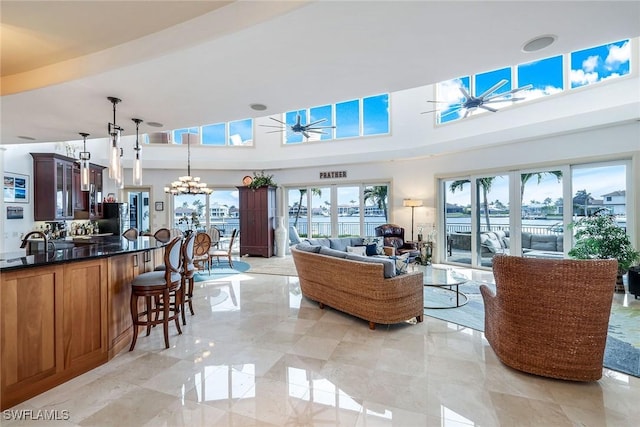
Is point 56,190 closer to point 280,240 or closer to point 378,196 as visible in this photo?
point 280,240

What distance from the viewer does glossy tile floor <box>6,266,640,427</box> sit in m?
1.99

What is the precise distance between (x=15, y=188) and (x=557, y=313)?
7966mm

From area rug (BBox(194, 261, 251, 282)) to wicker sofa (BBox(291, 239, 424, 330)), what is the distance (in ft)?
10.2

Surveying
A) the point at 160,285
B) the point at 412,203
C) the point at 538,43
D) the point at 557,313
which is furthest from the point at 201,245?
the point at 538,43

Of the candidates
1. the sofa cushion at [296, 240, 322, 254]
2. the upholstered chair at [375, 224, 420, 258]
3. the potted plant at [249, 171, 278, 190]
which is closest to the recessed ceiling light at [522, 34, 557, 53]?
the sofa cushion at [296, 240, 322, 254]

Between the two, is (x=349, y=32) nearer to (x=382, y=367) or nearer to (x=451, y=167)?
(x=382, y=367)

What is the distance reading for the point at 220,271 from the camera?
22.2 ft

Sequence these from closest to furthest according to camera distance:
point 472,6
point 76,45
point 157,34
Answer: point 472,6
point 157,34
point 76,45

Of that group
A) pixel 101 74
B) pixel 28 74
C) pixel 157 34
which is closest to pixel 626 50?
pixel 157 34

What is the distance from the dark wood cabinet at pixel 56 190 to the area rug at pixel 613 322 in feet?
23.3

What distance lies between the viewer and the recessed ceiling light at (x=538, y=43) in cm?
204

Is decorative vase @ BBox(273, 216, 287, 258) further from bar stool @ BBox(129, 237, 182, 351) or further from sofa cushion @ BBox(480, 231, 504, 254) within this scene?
bar stool @ BBox(129, 237, 182, 351)

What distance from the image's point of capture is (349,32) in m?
1.95

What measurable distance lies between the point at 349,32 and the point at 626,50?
5.72 metres
